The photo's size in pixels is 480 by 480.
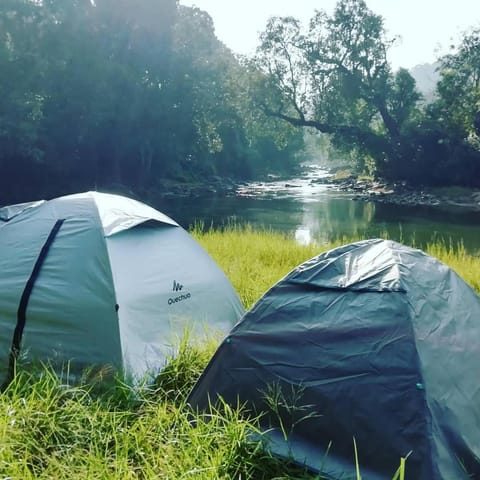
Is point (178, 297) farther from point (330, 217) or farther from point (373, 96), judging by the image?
point (373, 96)

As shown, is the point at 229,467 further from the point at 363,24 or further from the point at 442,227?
the point at 363,24

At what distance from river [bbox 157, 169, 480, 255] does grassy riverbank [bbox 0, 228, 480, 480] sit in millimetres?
9361

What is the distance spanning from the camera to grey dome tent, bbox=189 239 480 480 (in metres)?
1.88

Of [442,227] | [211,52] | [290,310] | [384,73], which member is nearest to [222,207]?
[442,227]

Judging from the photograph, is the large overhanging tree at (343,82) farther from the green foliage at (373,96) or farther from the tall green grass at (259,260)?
the tall green grass at (259,260)

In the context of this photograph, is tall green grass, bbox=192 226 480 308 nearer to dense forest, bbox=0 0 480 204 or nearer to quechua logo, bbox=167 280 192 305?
quechua logo, bbox=167 280 192 305

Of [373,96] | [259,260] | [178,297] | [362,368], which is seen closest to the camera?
[362,368]

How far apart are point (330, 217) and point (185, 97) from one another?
40.4 ft

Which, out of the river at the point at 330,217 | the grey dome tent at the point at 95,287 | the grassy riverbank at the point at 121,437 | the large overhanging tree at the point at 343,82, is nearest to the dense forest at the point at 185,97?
the large overhanging tree at the point at 343,82

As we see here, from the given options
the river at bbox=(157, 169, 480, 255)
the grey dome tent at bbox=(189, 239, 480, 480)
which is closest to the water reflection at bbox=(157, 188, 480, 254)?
the river at bbox=(157, 169, 480, 255)

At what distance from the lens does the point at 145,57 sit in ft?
82.8

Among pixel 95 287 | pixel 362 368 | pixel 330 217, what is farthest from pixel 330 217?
pixel 362 368

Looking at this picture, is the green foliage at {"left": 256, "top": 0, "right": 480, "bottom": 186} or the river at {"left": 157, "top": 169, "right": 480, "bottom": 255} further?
the green foliage at {"left": 256, "top": 0, "right": 480, "bottom": 186}

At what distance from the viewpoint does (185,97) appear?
85.4 feet
